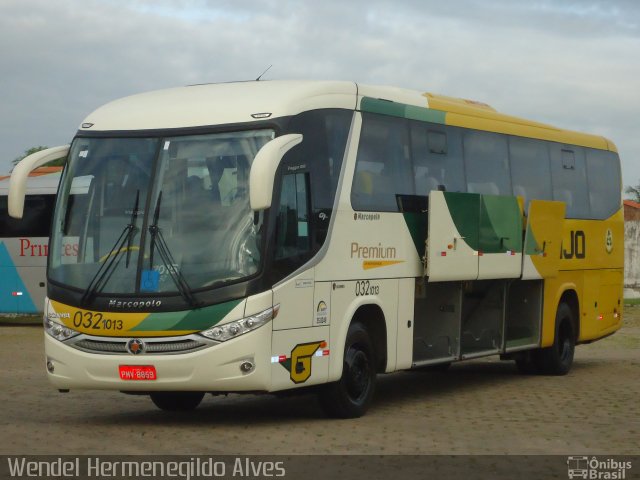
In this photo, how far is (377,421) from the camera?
13.2 metres

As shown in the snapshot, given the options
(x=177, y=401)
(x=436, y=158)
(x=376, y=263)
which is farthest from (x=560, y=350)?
(x=177, y=401)

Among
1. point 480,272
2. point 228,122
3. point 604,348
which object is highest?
point 228,122

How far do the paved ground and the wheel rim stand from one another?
11.9 inches

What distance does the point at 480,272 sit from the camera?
16078 millimetres

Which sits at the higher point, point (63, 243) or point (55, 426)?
point (63, 243)

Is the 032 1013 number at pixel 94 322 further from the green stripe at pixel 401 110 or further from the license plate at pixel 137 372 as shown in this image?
the green stripe at pixel 401 110

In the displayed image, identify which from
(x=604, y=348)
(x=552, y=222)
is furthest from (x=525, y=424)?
(x=604, y=348)

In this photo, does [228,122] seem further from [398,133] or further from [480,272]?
[480,272]

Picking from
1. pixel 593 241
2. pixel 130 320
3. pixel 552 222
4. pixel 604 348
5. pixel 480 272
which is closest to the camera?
pixel 130 320

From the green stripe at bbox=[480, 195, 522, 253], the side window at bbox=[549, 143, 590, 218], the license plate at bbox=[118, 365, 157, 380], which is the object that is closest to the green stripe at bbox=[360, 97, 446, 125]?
the green stripe at bbox=[480, 195, 522, 253]

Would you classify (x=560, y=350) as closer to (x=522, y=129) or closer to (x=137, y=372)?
(x=522, y=129)

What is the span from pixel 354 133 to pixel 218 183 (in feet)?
6.67

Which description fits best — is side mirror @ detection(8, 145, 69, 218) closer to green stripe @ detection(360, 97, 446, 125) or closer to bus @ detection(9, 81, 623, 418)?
bus @ detection(9, 81, 623, 418)

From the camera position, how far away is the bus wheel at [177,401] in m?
14.1
